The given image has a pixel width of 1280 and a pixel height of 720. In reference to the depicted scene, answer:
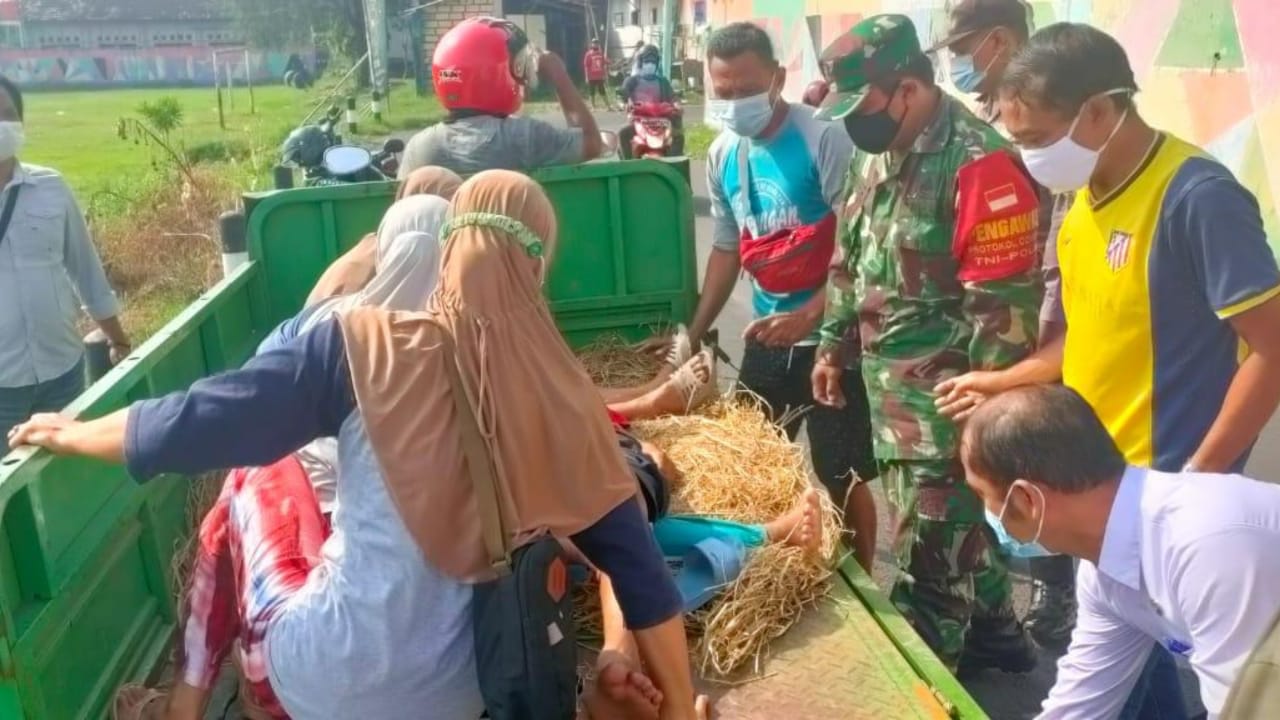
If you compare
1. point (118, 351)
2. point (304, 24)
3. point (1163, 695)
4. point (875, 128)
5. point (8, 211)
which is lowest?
point (1163, 695)

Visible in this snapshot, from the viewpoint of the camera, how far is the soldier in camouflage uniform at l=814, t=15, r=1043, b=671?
3137 mm

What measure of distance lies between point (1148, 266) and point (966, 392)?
0.61m

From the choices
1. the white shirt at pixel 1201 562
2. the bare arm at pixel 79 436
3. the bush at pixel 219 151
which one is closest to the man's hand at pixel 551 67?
the bare arm at pixel 79 436

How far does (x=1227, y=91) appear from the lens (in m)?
7.11

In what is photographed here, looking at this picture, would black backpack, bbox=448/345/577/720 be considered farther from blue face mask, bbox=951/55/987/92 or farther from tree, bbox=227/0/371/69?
tree, bbox=227/0/371/69

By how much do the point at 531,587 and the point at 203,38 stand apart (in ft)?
177

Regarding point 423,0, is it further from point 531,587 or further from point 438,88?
point 531,587

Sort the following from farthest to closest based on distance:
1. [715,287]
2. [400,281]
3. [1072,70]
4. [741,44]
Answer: [715,287] < [741,44] < [400,281] < [1072,70]

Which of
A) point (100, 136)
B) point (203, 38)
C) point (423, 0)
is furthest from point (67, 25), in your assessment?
point (100, 136)

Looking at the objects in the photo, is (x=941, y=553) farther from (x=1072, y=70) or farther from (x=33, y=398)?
(x=33, y=398)

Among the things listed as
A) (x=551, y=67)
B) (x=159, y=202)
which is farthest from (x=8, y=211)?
(x=159, y=202)

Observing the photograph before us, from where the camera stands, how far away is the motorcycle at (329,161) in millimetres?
5047

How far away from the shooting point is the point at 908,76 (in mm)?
3289

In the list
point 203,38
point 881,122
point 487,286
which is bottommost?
point 487,286
